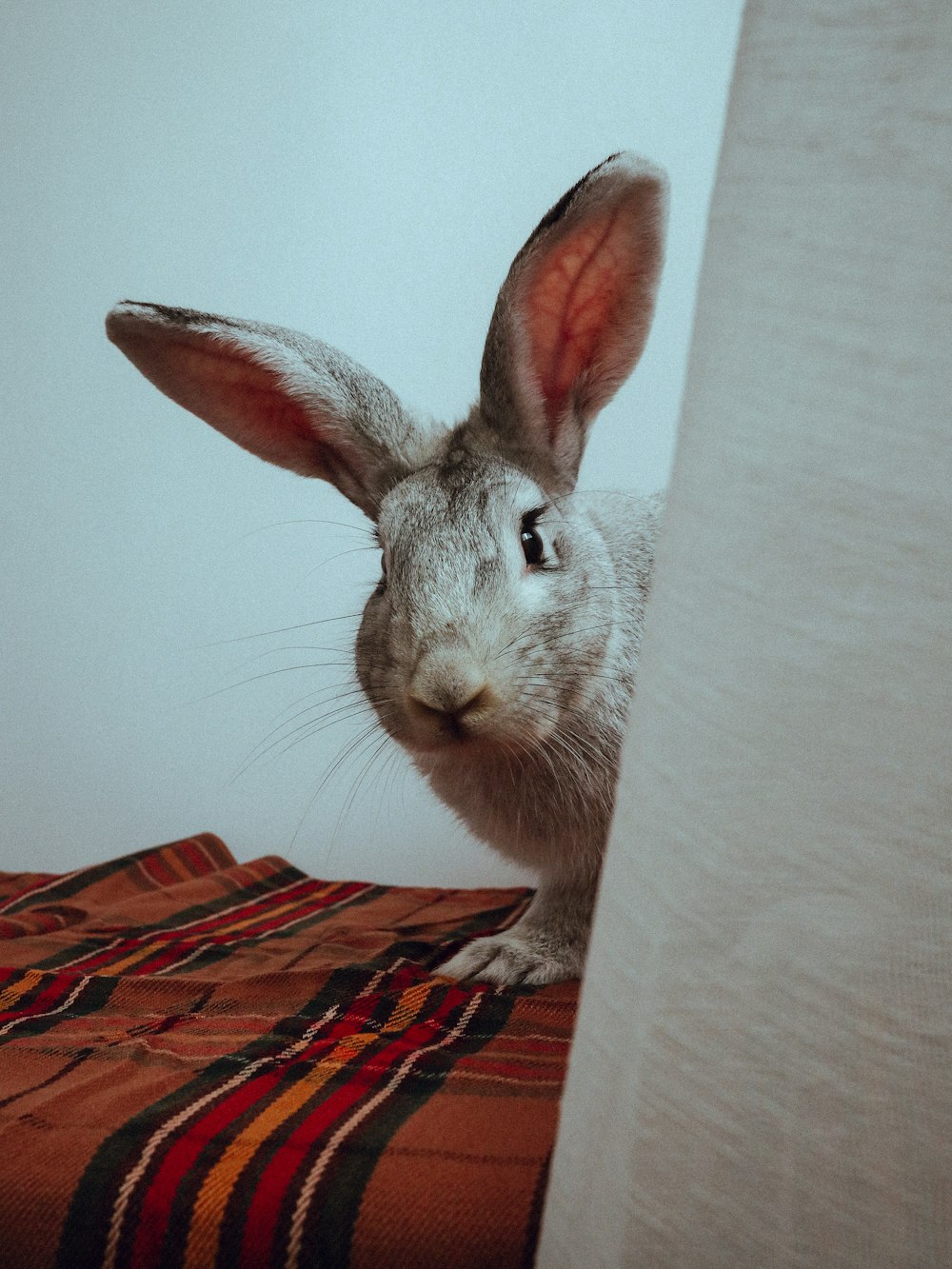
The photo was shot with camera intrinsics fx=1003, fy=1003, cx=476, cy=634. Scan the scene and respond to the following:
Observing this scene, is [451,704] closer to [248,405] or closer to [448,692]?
[448,692]

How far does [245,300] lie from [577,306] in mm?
714

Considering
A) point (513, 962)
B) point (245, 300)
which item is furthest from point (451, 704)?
point (245, 300)

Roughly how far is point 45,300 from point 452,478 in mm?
989

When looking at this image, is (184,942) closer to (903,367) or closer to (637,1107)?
(637,1107)

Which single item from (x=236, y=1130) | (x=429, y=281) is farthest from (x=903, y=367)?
(x=429, y=281)

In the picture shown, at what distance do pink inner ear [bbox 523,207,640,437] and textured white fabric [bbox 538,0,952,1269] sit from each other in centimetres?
56

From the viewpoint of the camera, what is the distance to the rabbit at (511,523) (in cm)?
89

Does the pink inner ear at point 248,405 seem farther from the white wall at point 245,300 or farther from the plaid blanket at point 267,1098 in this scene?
the plaid blanket at point 267,1098

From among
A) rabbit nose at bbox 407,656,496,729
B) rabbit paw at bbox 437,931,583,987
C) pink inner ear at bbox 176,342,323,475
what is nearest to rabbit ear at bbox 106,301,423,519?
pink inner ear at bbox 176,342,323,475

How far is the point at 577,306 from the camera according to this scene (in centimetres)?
102

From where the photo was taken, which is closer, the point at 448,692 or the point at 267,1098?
the point at 267,1098

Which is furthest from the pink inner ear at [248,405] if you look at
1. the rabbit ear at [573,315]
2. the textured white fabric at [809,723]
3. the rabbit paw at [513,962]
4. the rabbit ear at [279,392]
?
the textured white fabric at [809,723]

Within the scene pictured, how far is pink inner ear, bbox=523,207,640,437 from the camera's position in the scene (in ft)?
3.15

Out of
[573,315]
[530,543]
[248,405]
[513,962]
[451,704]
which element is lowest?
[513,962]
